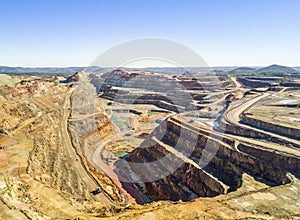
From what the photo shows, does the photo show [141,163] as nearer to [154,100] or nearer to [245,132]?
[245,132]

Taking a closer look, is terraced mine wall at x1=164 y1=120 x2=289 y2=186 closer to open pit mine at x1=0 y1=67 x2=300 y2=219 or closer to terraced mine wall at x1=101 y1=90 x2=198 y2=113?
open pit mine at x1=0 y1=67 x2=300 y2=219

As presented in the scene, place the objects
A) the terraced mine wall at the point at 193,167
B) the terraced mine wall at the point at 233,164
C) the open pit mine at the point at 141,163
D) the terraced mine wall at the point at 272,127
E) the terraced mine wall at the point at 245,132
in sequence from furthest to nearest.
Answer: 1. the terraced mine wall at the point at 272,127
2. the terraced mine wall at the point at 245,132
3. the terraced mine wall at the point at 193,167
4. the terraced mine wall at the point at 233,164
5. the open pit mine at the point at 141,163

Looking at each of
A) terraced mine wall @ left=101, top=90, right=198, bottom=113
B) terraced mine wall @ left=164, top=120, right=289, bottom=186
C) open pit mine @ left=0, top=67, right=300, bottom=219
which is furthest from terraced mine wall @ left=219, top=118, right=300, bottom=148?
terraced mine wall @ left=101, top=90, right=198, bottom=113

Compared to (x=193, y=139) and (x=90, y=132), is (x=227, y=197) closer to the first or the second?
(x=193, y=139)

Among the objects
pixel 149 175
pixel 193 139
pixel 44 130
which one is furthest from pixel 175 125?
pixel 44 130

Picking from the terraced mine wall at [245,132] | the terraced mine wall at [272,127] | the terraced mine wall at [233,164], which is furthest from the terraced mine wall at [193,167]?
the terraced mine wall at [272,127]

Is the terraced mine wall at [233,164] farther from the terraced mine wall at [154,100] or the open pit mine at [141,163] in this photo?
the terraced mine wall at [154,100]

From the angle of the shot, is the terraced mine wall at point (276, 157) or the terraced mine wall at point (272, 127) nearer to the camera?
the terraced mine wall at point (276, 157)
